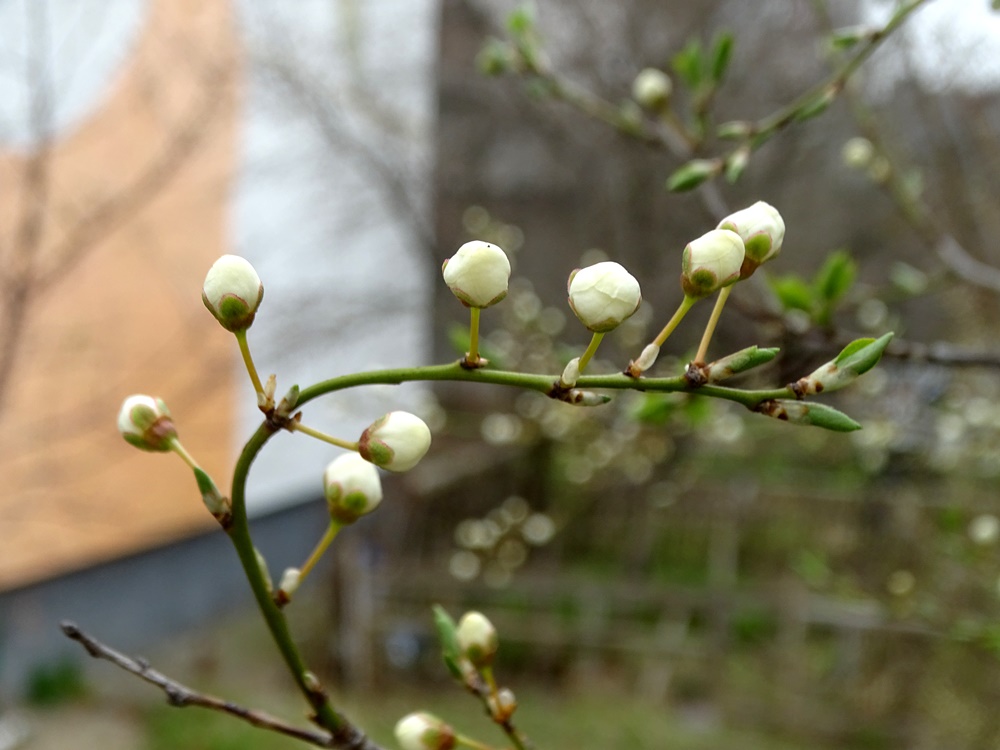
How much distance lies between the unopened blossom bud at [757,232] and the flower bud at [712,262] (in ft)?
0.11

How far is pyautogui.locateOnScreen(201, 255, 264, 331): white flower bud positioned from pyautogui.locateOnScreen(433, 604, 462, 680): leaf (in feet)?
0.84

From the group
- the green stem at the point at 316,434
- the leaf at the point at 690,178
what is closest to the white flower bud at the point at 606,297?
the green stem at the point at 316,434

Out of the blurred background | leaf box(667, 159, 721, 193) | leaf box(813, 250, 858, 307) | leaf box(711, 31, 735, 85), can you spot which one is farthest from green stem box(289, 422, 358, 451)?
the blurred background

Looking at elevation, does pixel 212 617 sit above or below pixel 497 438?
below

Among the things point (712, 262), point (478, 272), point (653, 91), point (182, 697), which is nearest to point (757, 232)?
point (712, 262)

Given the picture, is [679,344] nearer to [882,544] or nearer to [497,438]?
[497,438]

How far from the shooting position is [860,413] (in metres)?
2.75

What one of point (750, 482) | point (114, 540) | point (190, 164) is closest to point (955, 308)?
point (750, 482)

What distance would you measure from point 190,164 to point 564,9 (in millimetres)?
1787

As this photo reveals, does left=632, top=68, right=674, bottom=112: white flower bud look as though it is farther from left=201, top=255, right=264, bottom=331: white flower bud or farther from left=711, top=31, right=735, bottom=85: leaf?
left=201, top=255, right=264, bottom=331: white flower bud

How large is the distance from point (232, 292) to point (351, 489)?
13cm

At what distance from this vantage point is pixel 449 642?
0.58 m

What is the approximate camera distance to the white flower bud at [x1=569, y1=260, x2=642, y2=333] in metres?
0.39

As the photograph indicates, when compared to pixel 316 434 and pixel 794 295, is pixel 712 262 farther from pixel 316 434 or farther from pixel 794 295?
pixel 794 295
